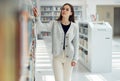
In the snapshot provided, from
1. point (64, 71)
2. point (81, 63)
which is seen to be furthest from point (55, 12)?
point (64, 71)

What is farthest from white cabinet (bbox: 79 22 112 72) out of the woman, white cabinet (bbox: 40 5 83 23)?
white cabinet (bbox: 40 5 83 23)

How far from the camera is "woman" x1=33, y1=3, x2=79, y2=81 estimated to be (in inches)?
126

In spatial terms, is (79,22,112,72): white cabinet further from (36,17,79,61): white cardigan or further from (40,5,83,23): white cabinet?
(40,5,83,23): white cabinet

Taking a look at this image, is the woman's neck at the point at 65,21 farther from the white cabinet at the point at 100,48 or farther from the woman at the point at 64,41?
the white cabinet at the point at 100,48

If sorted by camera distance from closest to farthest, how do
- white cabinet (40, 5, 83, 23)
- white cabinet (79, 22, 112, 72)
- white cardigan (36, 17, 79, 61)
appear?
1. white cardigan (36, 17, 79, 61)
2. white cabinet (79, 22, 112, 72)
3. white cabinet (40, 5, 83, 23)

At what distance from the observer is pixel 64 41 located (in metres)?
3.20

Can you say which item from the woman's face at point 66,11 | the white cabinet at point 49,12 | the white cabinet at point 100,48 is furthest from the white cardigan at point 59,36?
the white cabinet at point 49,12

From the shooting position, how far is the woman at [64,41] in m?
3.19

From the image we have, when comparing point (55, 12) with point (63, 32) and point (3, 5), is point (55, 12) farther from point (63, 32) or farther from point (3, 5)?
point (3, 5)

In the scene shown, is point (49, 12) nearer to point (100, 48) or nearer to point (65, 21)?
point (100, 48)

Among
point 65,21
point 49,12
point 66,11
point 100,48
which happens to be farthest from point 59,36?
point 49,12

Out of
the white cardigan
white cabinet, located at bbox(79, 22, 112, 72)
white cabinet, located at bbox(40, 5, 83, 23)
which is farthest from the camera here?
white cabinet, located at bbox(40, 5, 83, 23)

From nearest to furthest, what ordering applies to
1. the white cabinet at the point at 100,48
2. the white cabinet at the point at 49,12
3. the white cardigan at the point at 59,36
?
the white cardigan at the point at 59,36 → the white cabinet at the point at 100,48 → the white cabinet at the point at 49,12

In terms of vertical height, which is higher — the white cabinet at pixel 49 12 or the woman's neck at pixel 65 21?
the white cabinet at pixel 49 12
